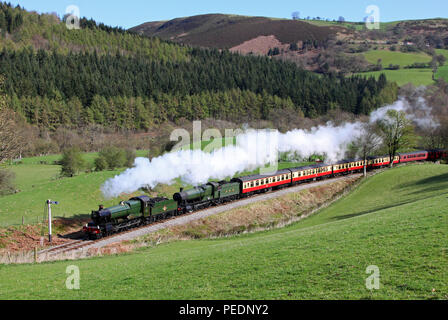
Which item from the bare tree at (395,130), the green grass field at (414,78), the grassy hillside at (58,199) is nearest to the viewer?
the grassy hillside at (58,199)

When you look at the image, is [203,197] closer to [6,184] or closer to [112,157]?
[6,184]

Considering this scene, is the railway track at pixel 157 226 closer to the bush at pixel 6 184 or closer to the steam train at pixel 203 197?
the steam train at pixel 203 197

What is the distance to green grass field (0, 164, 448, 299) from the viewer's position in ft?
49.9

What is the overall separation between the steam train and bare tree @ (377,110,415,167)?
159 inches

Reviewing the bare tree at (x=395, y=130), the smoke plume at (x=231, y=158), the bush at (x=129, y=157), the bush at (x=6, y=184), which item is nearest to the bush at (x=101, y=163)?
the bush at (x=129, y=157)

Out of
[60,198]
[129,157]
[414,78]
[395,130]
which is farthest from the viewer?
[414,78]

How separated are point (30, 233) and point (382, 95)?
6338 inches

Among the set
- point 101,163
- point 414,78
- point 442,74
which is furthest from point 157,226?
point 442,74

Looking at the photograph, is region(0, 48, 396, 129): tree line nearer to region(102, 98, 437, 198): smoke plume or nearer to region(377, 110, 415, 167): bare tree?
region(377, 110, 415, 167): bare tree

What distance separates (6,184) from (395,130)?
7000 centimetres

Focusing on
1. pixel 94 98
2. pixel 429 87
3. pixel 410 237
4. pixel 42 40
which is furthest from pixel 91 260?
pixel 42 40

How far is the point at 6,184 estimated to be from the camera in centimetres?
5284

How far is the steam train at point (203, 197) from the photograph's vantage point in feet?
119

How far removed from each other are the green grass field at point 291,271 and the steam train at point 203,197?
26.9ft
